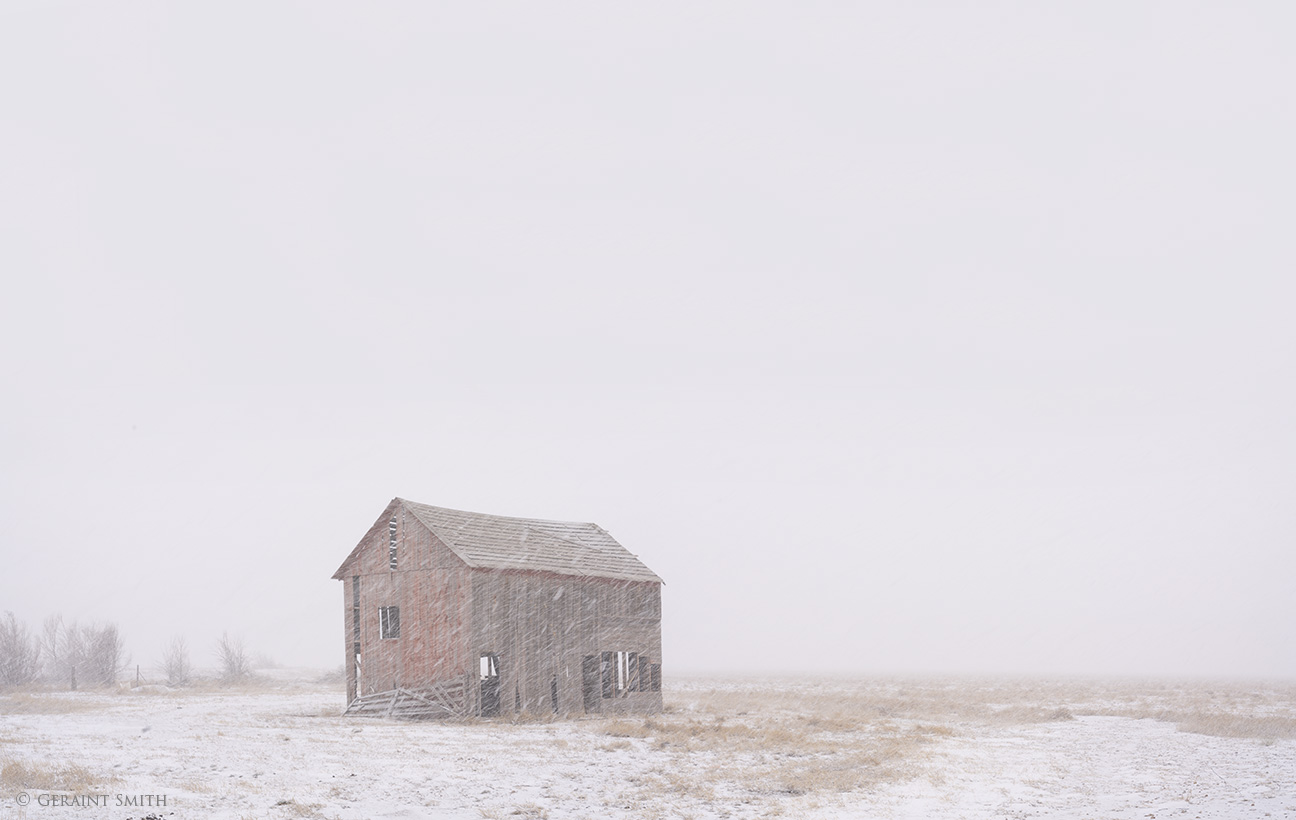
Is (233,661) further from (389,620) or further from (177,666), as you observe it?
(389,620)

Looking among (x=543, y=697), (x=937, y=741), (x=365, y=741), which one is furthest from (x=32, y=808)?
(x=937, y=741)

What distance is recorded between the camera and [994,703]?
53531mm

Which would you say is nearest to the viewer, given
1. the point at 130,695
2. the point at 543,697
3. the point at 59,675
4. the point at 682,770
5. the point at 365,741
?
the point at 682,770

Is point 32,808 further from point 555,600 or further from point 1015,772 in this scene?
point 555,600

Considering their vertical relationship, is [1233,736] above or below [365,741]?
below

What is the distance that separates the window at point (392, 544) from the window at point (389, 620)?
156cm

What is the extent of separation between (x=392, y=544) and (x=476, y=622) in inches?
177

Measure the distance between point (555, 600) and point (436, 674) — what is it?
514 centimetres

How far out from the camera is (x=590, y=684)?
3588 cm

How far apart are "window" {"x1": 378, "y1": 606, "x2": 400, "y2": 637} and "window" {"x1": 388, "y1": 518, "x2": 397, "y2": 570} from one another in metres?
1.56

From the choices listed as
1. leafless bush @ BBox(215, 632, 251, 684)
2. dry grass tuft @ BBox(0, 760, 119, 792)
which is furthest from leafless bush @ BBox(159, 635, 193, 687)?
dry grass tuft @ BBox(0, 760, 119, 792)

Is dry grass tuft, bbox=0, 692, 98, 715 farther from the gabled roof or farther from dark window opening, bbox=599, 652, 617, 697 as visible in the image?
dark window opening, bbox=599, 652, 617, 697

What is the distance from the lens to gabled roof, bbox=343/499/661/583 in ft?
109

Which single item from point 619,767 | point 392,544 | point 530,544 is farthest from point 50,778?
point 530,544
